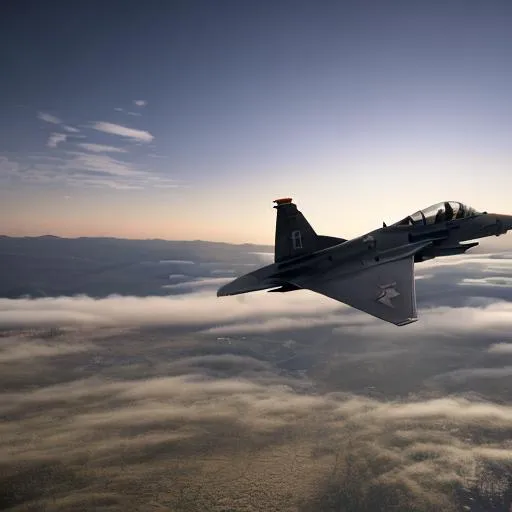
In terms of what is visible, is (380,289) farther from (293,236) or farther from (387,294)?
(293,236)

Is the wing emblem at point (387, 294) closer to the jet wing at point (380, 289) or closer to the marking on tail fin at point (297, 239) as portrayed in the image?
the jet wing at point (380, 289)

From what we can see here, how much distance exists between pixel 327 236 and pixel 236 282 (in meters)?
6.66

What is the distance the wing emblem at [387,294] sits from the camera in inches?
689

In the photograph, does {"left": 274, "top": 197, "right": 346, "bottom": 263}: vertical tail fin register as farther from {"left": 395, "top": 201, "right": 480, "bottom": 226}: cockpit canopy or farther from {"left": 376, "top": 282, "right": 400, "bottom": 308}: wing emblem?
{"left": 376, "top": 282, "right": 400, "bottom": 308}: wing emblem

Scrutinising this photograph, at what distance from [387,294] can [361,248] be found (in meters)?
5.33

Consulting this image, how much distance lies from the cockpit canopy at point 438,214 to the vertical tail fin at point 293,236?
14.5 ft

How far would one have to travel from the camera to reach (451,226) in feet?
77.7

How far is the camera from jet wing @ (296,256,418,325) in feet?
54.2

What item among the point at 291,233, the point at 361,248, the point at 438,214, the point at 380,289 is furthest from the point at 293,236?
the point at 438,214

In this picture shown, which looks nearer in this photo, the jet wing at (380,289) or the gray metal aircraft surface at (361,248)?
the jet wing at (380,289)

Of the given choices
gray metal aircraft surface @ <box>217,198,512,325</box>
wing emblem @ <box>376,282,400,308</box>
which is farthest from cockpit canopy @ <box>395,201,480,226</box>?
wing emblem @ <box>376,282,400,308</box>

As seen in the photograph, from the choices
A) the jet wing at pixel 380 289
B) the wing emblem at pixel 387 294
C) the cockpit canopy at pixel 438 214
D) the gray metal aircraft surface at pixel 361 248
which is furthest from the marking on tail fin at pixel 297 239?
the wing emblem at pixel 387 294

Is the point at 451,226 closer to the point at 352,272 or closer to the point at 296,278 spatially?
the point at 352,272

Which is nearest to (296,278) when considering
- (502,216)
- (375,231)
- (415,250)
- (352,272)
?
(352,272)
